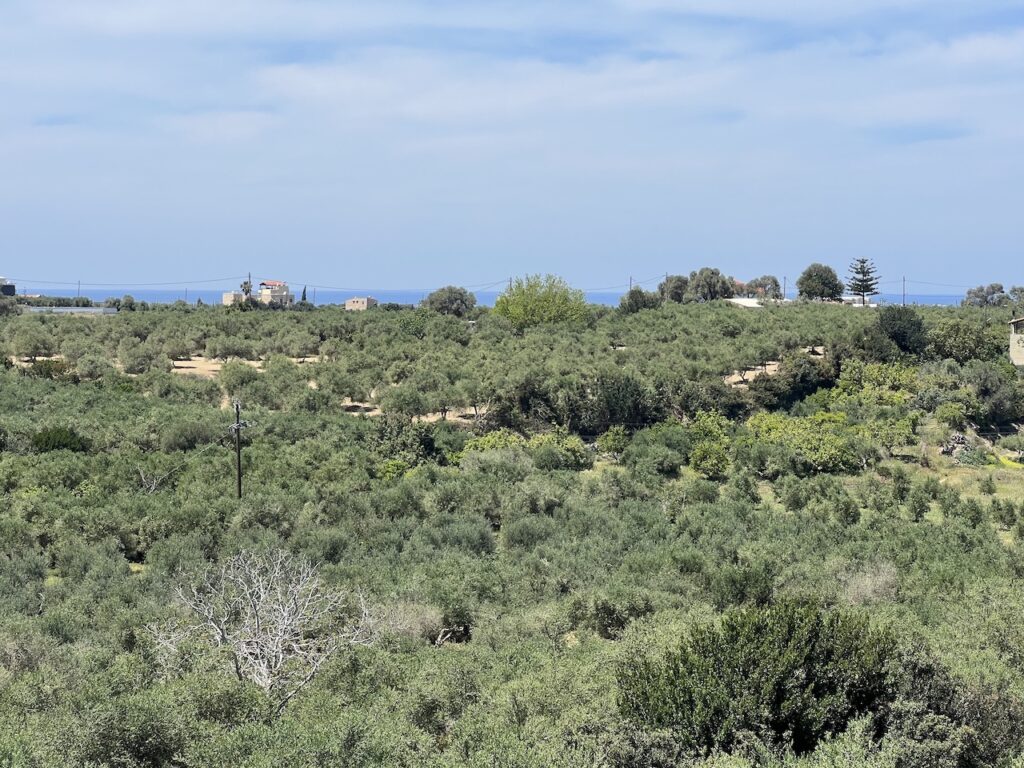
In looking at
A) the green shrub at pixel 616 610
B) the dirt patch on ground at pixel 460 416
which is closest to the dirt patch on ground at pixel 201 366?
the dirt patch on ground at pixel 460 416

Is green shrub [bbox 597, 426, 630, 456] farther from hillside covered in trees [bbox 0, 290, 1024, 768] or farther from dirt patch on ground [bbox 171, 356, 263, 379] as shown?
dirt patch on ground [bbox 171, 356, 263, 379]

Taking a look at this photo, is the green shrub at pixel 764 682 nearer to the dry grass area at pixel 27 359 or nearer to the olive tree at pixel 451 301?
the dry grass area at pixel 27 359

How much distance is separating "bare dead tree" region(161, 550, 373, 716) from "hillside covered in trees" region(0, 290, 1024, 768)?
0.11m

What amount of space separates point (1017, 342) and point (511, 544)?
1441 inches

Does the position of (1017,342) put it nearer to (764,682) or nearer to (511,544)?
(511,544)

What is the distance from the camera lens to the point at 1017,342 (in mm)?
53469

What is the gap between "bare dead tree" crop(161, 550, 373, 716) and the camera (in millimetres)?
16547

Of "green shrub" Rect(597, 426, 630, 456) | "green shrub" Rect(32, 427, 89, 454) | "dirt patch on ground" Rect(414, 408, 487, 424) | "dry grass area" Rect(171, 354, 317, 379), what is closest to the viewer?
"green shrub" Rect(32, 427, 89, 454)

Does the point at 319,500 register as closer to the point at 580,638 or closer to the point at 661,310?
the point at 580,638

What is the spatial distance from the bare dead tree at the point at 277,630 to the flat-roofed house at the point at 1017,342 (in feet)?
142

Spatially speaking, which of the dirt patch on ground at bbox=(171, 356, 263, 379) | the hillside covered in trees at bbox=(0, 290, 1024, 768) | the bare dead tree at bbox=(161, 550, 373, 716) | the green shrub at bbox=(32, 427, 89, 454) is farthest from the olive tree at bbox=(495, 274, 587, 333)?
the bare dead tree at bbox=(161, 550, 373, 716)

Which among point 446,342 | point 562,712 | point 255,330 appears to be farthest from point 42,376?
point 562,712

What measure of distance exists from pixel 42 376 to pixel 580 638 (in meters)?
35.8

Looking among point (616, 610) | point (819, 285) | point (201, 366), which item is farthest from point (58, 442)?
point (819, 285)
